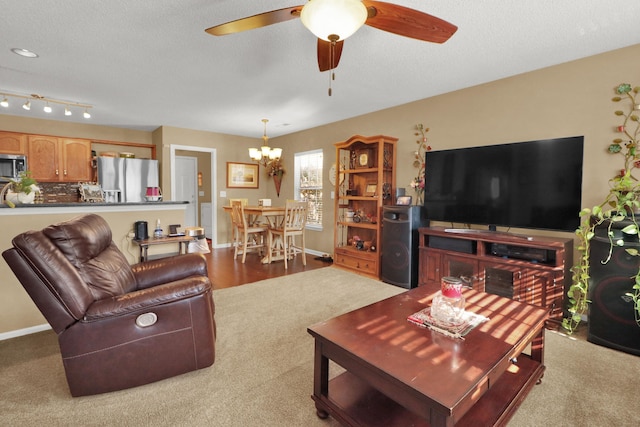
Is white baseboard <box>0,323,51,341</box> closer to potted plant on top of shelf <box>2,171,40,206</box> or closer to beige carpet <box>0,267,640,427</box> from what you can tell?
beige carpet <box>0,267,640,427</box>

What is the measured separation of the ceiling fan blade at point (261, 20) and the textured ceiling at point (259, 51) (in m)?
0.45

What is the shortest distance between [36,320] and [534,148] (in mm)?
4694

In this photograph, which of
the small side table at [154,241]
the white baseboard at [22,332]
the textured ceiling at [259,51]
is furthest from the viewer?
the small side table at [154,241]

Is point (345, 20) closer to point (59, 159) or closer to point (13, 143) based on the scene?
point (59, 159)

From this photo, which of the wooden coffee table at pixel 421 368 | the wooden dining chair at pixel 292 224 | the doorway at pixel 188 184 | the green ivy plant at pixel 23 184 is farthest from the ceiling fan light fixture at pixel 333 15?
the doorway at pixel 188 184

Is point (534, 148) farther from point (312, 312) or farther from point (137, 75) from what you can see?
point (137, 75)

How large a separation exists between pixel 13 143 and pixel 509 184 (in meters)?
7.06

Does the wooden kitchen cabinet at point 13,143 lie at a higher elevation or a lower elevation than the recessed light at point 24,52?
lower

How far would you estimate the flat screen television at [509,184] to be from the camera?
262 cm

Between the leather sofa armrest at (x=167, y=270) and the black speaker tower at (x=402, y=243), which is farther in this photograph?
the black speaker tower at (x=402, y=243)

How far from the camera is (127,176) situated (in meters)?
5.48

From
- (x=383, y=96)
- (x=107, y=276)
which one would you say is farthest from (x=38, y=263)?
(x=383, y=96)


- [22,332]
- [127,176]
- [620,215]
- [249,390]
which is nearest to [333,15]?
[249,390]

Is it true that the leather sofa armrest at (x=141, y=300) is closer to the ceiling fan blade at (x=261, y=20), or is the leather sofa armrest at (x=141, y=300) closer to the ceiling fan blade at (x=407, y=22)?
the ceiling fan blade at (x=261, y=20)
